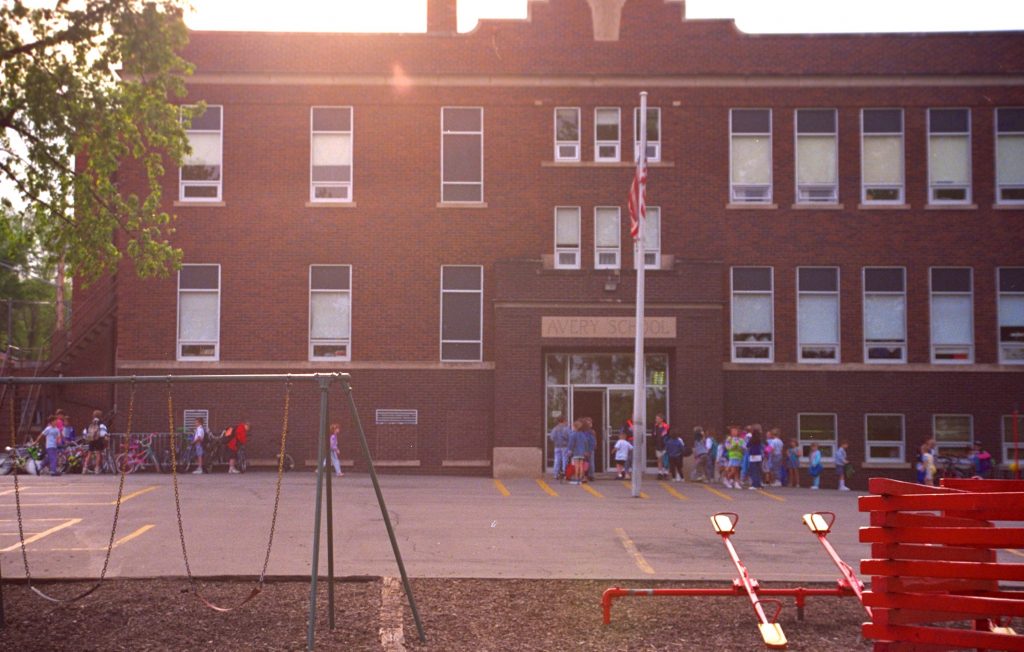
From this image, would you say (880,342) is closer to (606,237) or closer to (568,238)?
(606,237)

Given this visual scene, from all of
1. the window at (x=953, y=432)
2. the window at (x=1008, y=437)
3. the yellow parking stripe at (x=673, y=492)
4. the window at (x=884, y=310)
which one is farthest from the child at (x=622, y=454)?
the window at (x=1008, y=437)

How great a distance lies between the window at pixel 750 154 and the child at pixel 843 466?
25.3 ft

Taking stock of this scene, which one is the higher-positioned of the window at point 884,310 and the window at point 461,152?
the window at point 461,152

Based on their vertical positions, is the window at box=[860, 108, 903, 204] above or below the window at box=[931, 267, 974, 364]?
above

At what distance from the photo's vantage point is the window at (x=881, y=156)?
33531 millimetres

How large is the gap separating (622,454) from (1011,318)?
1295 centimetres

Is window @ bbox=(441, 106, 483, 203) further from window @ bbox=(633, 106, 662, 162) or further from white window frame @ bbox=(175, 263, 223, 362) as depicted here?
white window frame @ bbox=(175, 263, 223, 362)

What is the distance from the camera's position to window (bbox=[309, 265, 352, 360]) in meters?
33.0

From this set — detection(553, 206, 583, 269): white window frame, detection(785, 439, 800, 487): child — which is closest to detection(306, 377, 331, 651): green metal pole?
detection(785, 439, 800, 487): child

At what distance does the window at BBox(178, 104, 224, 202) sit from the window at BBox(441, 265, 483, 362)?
7.37m

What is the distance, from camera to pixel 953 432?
1294 inches

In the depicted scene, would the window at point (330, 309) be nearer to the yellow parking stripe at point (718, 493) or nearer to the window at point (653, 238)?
the window at point (653, 238)

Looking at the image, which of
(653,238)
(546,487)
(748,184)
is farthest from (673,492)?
(748,184)

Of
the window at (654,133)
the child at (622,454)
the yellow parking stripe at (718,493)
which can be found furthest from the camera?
the window at (654,133)
